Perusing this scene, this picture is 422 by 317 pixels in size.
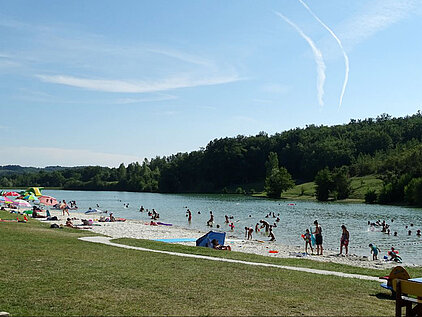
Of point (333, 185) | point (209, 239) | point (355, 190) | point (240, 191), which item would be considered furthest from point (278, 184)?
point (209, 239)

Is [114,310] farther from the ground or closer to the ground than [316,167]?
closer to the ground

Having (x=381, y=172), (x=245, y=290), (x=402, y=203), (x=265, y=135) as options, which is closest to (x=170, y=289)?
(x=245, y=290)

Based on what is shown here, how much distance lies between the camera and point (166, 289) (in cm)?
1026

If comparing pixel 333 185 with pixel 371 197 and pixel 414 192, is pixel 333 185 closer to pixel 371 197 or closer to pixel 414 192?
pixel 371 197

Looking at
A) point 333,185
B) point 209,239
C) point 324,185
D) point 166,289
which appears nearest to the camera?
point 166,289

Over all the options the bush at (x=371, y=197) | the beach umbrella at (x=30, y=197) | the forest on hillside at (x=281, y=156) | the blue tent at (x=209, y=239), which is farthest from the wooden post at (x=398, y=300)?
the forest on hillside at (x=281, y=156)

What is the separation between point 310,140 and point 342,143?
718 inches

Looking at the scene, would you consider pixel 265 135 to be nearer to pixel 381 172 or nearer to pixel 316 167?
pixel 316 167

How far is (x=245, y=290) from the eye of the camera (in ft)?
34.1

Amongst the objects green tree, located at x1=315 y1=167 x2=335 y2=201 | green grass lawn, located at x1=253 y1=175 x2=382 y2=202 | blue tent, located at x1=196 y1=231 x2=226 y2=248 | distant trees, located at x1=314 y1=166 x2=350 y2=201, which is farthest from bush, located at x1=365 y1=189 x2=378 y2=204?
blue tent, located at x1=196 y1=231 x2=226 y2=248

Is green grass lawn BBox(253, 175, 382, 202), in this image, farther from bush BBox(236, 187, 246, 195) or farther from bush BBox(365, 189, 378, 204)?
bush BBox(236, 187, 246, 195)

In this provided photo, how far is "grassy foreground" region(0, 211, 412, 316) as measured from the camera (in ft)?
27.9

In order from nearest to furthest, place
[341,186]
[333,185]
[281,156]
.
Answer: [341,186] → [333,185] → [281,156]

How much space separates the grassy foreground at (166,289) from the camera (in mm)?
8508
